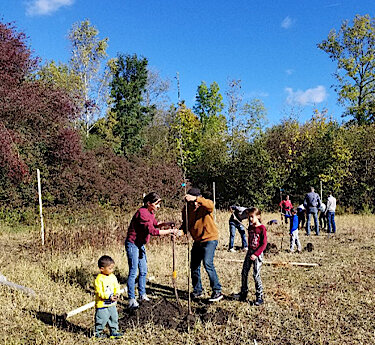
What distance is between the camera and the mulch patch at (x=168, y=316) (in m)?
4.95

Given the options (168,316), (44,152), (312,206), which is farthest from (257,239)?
(44,152)

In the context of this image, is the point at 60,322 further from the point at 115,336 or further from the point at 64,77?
the point at 64,77

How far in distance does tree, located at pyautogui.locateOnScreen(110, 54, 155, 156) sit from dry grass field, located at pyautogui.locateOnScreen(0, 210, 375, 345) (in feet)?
41.8

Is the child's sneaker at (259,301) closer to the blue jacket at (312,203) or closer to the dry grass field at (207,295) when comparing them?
the dry grass field at (207,295)

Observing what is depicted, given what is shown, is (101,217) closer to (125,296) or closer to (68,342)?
(125,296)

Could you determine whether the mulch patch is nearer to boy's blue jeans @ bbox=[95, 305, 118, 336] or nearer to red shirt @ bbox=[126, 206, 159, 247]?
boy's blue jeans @ bbox=[95, 305, 118, 336]

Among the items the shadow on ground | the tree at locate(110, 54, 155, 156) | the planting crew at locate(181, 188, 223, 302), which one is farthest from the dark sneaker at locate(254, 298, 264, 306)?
the tree at locate(110, 54, 155, 156)

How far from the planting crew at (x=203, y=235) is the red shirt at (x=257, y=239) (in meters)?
0.58

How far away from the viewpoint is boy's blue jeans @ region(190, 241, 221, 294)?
5875 millimetres

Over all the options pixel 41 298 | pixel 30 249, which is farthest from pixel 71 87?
pixel 41 298

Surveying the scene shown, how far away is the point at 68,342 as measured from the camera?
4.45 m

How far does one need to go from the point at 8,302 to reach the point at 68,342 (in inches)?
72.5

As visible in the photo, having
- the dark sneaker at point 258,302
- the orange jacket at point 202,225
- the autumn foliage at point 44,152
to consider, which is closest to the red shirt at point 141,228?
the orange jacket at point 202,225

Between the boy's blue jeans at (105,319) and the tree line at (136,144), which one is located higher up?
the tree line at (136,144)
